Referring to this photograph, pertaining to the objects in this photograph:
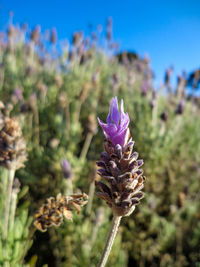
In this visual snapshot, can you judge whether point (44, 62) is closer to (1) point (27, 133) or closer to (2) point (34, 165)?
(1) point (27, 133)

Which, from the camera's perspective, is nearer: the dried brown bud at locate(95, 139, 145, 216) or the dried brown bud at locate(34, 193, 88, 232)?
the dried brown bud at locate(95, 139, 145, 216)

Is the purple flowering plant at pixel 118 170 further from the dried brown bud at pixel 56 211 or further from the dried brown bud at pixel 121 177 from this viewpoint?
the dried brown bud at pixel 56 211

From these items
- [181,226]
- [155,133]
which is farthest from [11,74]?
[181,226]

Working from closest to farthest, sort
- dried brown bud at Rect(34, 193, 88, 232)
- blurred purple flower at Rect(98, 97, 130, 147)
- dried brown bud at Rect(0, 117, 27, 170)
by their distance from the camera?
blurred purple flower at Rect(98, 97, 130, 147) < dried brown bud at Rect(34, 193, 88, 232) < dried brown bud at Rect(0, 117, 27, 170)

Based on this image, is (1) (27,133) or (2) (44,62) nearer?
(1) (27,133)

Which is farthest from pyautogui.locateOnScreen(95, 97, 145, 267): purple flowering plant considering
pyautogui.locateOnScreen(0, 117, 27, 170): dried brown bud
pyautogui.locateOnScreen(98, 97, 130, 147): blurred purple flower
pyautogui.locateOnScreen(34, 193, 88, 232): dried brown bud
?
pyautogui.locateOnScreen(0, 117, 27, 170): dried brown bud

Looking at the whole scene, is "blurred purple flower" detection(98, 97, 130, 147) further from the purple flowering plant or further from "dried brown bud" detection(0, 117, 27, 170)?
"dried brown bud" detection(0, 117, 27, 170)
